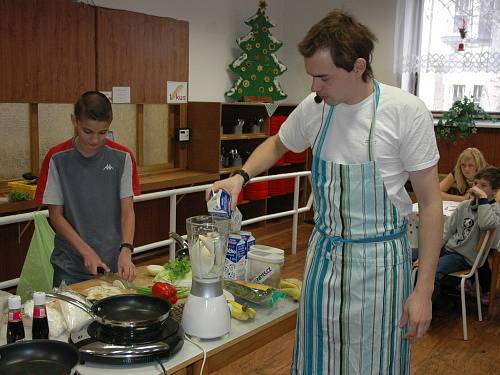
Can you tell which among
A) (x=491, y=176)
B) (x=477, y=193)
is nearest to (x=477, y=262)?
(x=477, y=193)

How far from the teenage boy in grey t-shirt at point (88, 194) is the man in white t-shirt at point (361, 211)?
2.57ft

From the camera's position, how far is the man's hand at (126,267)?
2128 millimetres

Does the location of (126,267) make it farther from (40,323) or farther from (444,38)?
(444,38)

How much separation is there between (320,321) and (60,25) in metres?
3.59

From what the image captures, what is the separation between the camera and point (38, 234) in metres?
2.35

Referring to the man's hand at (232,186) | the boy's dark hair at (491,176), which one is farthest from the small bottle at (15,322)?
the boy's dark hair at (491,176)

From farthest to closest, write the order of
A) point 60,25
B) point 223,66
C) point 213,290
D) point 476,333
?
point 223,66 < point 60,25 < point 476,333 < point 213,290

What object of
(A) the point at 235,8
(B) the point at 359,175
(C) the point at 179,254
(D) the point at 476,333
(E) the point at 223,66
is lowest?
(D) the point at 476,333

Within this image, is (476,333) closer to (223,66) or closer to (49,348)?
(49,348)

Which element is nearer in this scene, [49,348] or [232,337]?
[49,348]

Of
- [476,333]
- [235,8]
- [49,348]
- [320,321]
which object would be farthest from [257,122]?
[49,348]

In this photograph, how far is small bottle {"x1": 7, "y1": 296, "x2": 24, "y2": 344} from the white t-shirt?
0.94m

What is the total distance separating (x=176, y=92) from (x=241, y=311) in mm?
4209

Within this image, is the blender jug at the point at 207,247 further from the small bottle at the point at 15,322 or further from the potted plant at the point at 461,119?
the potted plant at the point at 461,119
